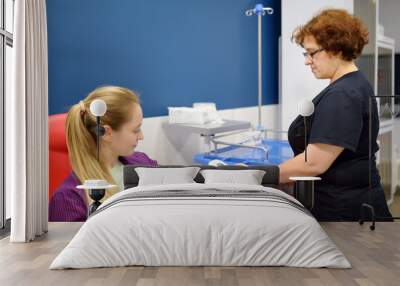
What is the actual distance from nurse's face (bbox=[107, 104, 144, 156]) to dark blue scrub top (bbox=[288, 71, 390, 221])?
58.0 inches

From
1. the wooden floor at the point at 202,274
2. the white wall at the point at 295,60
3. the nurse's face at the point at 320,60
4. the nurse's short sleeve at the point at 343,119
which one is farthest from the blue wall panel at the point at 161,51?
the nurse's short sleeve at the point at 343,119

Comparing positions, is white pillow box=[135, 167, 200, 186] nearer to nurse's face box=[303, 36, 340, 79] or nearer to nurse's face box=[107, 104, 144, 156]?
nurse's face box=[107, 104, 144, 156]

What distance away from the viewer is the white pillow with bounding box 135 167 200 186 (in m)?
4.57

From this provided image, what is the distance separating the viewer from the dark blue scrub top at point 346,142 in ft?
14.8

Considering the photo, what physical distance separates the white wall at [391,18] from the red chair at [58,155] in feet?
12.8

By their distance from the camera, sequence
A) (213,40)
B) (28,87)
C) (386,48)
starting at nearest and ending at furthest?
(28,87) < (213,40) < (386,48)

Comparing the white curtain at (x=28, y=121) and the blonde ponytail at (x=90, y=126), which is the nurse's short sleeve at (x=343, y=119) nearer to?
the blonde ponytail at (x=90, y=126)

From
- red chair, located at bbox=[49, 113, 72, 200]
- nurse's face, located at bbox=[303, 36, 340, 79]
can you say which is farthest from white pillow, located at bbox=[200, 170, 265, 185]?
red chair, located at bbox=[49, 113, 72, 200]

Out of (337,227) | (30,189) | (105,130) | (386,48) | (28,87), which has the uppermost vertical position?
(386,48)

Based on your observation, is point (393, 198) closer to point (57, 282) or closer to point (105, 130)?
point (105, 130)

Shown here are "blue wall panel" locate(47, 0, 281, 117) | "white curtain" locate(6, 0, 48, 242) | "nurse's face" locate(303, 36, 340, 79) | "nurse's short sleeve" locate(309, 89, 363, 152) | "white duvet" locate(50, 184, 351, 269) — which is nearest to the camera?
"white duvet" locate(50, 184, 351, 269)

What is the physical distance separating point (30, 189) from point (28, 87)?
64cm

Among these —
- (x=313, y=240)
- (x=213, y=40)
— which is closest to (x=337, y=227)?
(x=313, y=240)

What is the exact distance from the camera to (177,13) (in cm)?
614
